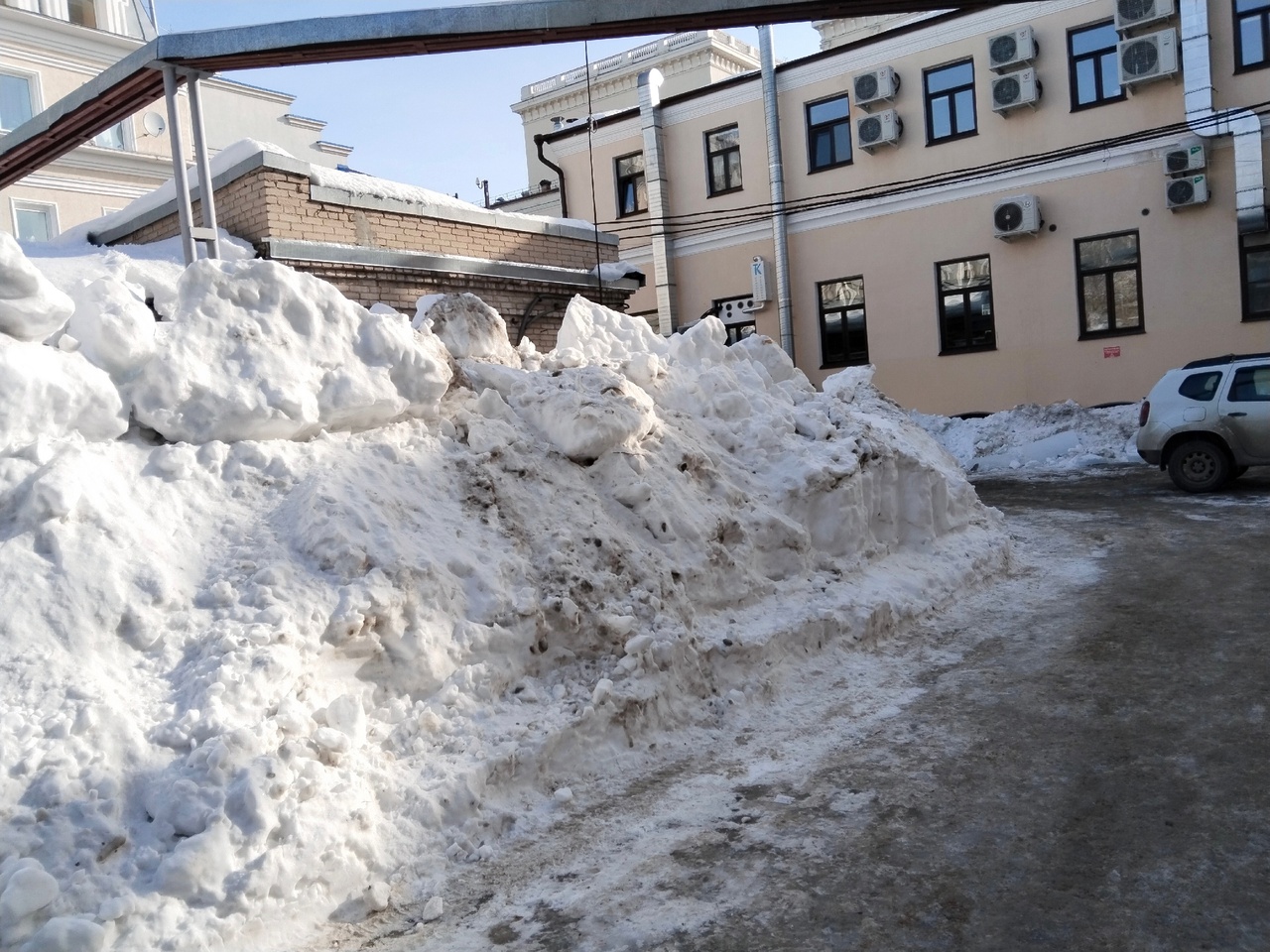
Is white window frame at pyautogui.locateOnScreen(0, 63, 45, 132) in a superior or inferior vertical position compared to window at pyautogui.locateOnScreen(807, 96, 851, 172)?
superior

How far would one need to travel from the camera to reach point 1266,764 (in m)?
4.21

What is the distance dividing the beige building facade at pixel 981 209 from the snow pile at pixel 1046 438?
903 millimetres

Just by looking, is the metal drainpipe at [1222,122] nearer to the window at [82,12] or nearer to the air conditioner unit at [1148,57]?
the air conditioner unit at [1148,57]

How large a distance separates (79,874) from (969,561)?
21.4 ft

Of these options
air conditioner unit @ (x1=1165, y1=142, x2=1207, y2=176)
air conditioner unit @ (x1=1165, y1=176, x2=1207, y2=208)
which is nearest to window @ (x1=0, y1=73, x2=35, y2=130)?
air conditioner unit @ (x1=1165, y1=142, x2=1207, y2=176)

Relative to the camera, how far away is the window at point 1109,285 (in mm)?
18688

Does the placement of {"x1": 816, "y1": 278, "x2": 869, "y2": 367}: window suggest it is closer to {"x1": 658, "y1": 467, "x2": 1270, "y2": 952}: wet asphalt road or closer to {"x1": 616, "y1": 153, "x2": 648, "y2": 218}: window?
{"x1": 616, "y1": 153, "x2": 648, "y2": 218}: window

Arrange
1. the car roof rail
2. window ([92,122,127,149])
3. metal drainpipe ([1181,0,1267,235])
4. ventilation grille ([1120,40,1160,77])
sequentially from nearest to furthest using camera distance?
the car roof rail → metal drainpipe ([1181,0,1267,235]) → ventilation grille ([1120,40,1160,77]) → window ([92,122,127,149])

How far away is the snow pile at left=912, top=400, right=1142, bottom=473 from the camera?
57.3 ft

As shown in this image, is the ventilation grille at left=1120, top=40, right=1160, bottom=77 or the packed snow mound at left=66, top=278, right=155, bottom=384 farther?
the ventilation grille at left=1120, top=40, right=1160, bottom=77

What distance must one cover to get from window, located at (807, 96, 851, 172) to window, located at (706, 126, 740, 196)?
177 centimetres

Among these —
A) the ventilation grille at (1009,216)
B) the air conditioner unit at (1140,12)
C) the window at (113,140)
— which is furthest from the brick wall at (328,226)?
the window at (113,140)

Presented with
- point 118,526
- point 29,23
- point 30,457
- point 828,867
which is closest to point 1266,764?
point 828,867

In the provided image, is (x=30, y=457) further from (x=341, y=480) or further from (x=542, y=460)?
(x=542, y=460)
